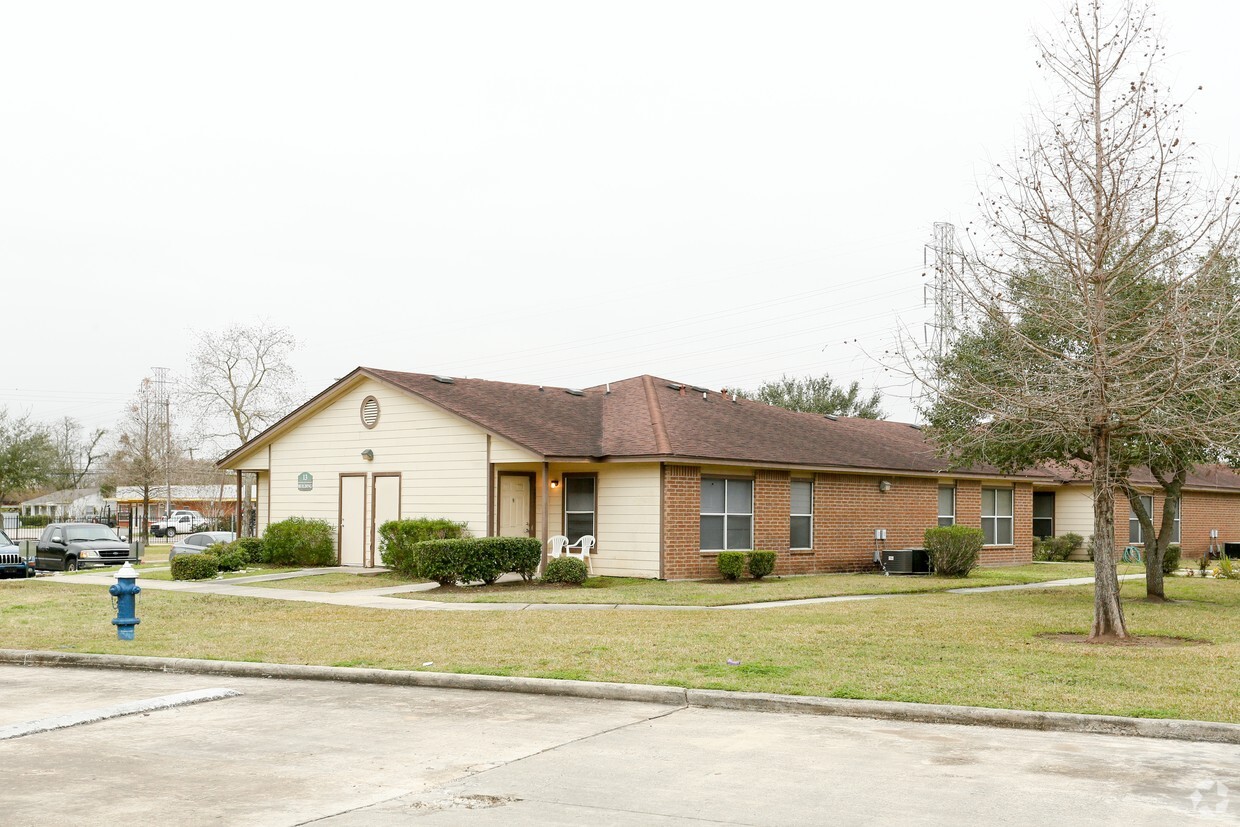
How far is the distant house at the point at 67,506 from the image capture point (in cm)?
8569

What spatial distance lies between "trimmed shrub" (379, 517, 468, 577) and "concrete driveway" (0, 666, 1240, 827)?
13996 mm

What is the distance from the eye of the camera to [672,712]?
10.0 meters

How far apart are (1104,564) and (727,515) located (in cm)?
1186

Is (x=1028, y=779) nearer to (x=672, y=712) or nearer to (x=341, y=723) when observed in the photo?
(x=672, y=712)

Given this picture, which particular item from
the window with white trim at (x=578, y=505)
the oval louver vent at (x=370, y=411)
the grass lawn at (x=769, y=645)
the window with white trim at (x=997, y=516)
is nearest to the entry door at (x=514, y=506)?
the window with white trim at (x=578, y=505)

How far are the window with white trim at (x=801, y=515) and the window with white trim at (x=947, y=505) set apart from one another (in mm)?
5723

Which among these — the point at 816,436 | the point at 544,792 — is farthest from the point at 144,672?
the point at 816,436

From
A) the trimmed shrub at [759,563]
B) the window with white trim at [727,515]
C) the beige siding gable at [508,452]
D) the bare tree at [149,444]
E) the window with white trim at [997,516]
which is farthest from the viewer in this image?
the bare tree at [149,444]

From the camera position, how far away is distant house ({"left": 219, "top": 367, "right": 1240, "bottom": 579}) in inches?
975

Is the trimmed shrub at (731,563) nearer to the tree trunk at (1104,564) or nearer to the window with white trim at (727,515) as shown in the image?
the window with white trim at (727,515)

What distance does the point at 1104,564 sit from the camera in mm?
14562

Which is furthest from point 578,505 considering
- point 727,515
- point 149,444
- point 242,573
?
point 149,444

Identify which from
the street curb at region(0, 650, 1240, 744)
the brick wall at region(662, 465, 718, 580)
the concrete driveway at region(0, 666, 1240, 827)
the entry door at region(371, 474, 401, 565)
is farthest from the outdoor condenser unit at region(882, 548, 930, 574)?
the concrete driveway at region(0, 666, 1240, 827)

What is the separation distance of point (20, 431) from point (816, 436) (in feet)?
180
